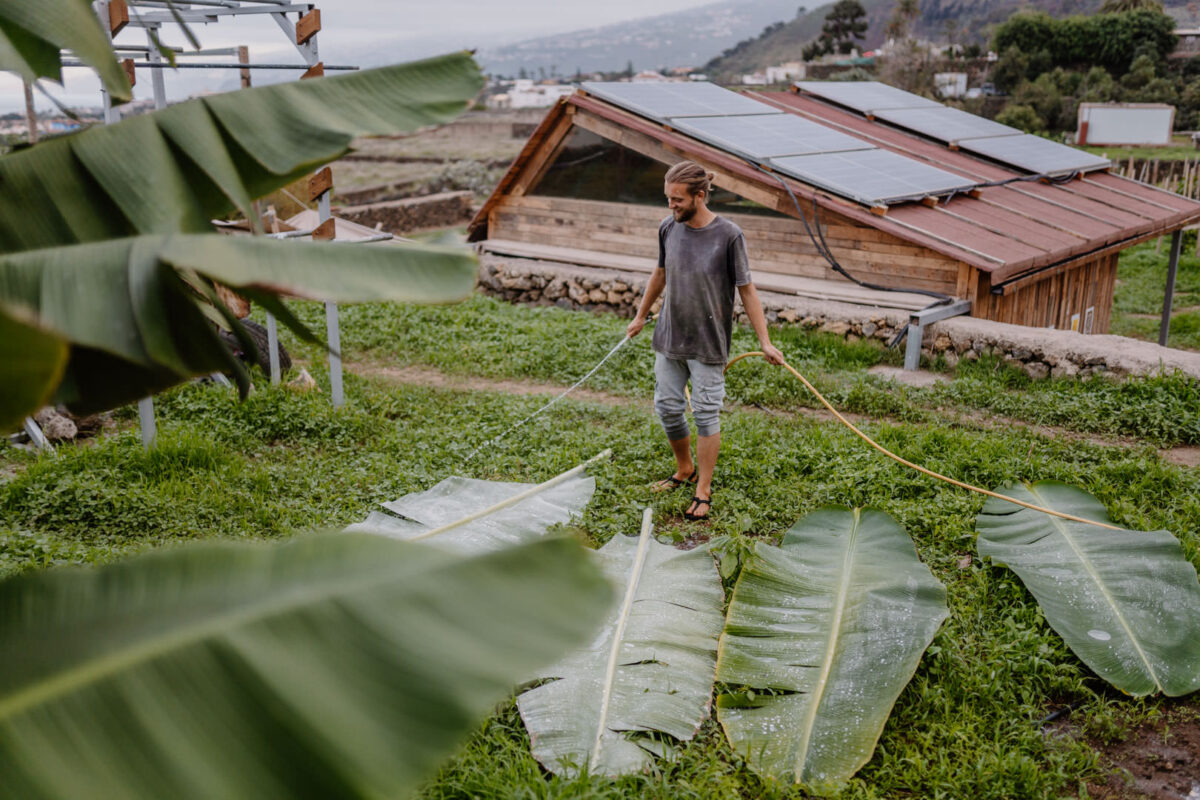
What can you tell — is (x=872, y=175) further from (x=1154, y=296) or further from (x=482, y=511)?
(x=1154, y=296)

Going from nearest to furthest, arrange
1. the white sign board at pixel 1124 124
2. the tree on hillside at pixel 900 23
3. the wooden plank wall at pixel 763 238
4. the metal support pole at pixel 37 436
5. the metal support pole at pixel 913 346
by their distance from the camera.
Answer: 1. the metal support pole at pixel 37 436
2. the metal support pole at pixel 913 346
3. the wooden plank wall at pixel 763 238
4. the white sign board at pixel 1124 124
5. the tree on hillside at pixel 900 23

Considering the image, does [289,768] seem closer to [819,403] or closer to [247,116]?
[247,116]

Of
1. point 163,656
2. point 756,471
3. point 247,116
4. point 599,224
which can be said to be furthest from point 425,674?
point 599,224

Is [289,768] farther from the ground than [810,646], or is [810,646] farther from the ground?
[289,768]

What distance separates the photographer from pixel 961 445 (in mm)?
6957

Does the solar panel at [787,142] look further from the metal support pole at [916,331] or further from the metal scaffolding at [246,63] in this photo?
the metal scaffolding at [246,63]

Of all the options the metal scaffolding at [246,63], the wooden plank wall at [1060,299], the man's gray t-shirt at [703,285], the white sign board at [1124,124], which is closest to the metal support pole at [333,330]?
the metal scaffolding at [246,63]

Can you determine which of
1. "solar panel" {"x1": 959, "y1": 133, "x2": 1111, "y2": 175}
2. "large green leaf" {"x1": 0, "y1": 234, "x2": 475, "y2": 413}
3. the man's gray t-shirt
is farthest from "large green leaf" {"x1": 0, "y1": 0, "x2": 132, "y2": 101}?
"solar panel" {"x1": 959, "y1": 133, "x2": 1111, "y2": 175}

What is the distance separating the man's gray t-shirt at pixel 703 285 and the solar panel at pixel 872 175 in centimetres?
539

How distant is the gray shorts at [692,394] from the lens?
6078mm

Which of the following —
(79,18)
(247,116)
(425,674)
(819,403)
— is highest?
(79,18)

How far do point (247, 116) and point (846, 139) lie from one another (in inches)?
486

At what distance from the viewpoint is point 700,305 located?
5.95m

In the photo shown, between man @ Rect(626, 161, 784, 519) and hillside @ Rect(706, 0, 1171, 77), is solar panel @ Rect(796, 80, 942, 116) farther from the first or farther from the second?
hillside @ Rect(706, 0, 1171, 77)
